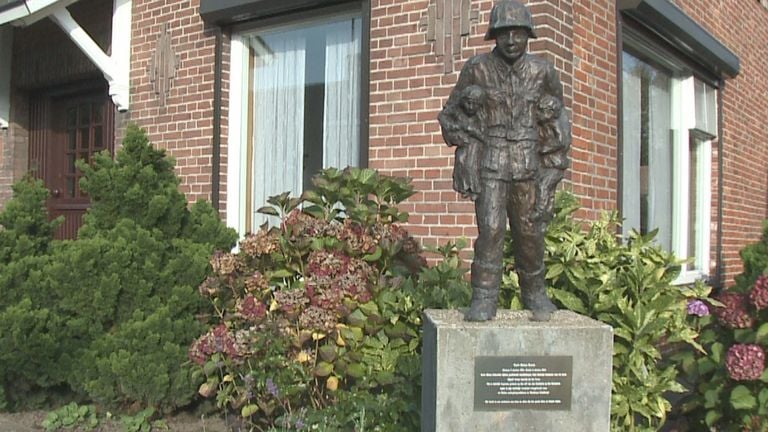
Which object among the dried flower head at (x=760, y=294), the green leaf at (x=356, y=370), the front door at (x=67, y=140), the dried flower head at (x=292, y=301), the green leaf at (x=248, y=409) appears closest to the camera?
the dried flower head at (x=760, y=294)

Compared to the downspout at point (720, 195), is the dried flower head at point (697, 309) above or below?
below

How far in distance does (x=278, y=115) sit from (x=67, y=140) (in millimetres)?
4082

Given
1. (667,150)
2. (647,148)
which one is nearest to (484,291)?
(647,148)

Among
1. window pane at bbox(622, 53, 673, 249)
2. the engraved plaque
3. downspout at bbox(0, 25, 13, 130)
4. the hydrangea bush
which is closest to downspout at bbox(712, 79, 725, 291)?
window pane at bbox(622, 53, 673, 249)

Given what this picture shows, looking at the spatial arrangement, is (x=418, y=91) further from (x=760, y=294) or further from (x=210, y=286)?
(x=760, y=294)

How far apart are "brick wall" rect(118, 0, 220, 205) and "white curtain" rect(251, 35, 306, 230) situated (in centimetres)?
38

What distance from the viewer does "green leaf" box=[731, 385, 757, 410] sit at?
12.5 ft

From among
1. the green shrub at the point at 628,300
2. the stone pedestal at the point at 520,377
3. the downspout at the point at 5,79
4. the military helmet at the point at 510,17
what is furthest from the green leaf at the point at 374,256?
the downspout at the point at 5,79

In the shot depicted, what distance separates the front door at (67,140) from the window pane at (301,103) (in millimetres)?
2740

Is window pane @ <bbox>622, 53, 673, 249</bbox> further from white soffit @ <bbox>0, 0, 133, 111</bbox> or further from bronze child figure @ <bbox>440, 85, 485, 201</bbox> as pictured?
white soffit @ <bbox>0, 0, 133, 111</bbox>

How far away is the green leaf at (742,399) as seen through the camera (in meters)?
3.79

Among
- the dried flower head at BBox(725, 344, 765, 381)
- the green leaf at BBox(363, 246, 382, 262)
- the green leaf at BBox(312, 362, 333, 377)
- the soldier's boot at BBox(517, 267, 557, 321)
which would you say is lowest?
the green leaf at BBox(312, 362, 333, 377)

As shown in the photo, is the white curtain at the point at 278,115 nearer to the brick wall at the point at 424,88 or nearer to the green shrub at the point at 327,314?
the brick wall at the point at 424,88

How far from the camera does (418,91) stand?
217 inches
